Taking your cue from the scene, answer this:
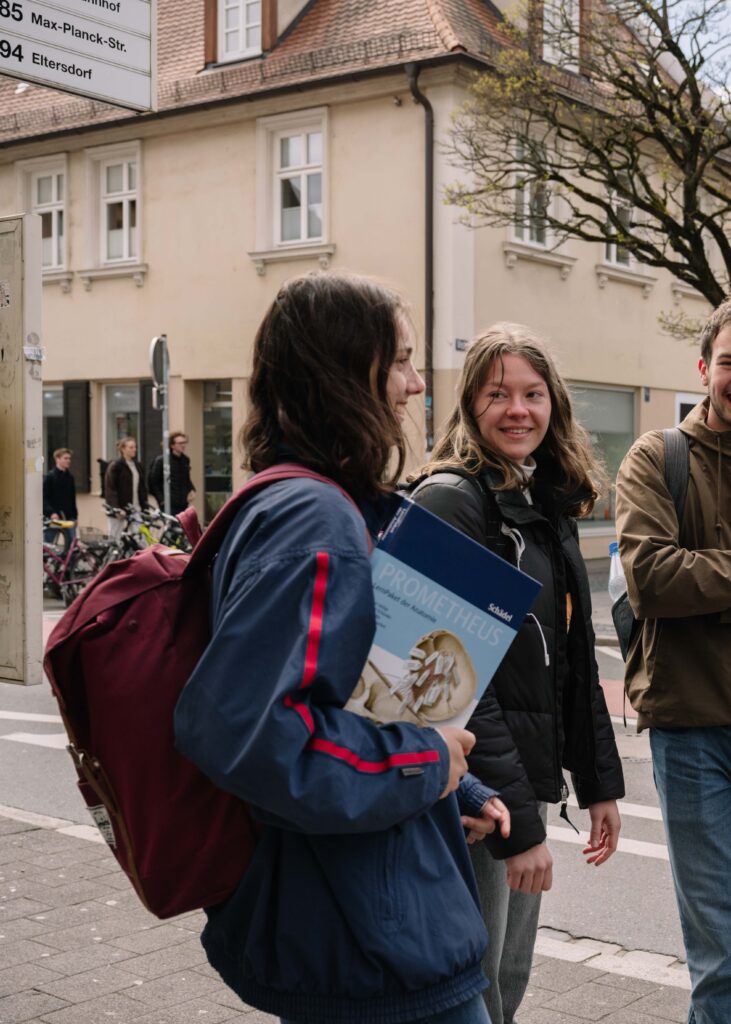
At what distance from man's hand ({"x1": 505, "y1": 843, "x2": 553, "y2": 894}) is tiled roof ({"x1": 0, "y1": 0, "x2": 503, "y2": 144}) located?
57.6ft

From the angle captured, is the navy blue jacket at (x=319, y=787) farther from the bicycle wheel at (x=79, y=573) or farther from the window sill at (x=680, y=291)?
the window sill at (x=680, y=291)

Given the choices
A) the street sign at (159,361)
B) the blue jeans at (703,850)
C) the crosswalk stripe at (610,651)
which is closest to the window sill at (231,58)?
the street sign at (159,361)

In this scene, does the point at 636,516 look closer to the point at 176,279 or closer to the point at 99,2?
the point at 99,2

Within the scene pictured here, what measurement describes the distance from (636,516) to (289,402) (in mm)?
1379

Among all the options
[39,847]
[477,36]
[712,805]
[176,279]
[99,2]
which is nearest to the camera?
[712,805]

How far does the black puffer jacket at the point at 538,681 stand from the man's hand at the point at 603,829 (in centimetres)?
3

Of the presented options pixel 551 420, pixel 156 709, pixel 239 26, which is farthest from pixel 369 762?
pixel 239 26

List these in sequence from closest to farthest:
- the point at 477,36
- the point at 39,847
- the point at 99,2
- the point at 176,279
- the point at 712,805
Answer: the point at 712,805 < the point at 99,2 < the point at 39,847 < the point at 477,36 < the point at 176,279

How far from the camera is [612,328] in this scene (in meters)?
22.4

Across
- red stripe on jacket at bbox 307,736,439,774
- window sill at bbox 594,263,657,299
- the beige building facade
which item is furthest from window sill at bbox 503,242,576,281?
red stripe on jacket at bbox 307,736,439,774

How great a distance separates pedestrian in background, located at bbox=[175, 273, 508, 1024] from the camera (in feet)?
5.61

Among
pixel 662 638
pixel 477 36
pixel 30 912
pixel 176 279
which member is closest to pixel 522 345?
pixel 662 638

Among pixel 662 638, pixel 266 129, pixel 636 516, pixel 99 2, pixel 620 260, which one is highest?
pixel 266 129

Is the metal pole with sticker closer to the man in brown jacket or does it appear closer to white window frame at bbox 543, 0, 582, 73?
the man in brown jacket
